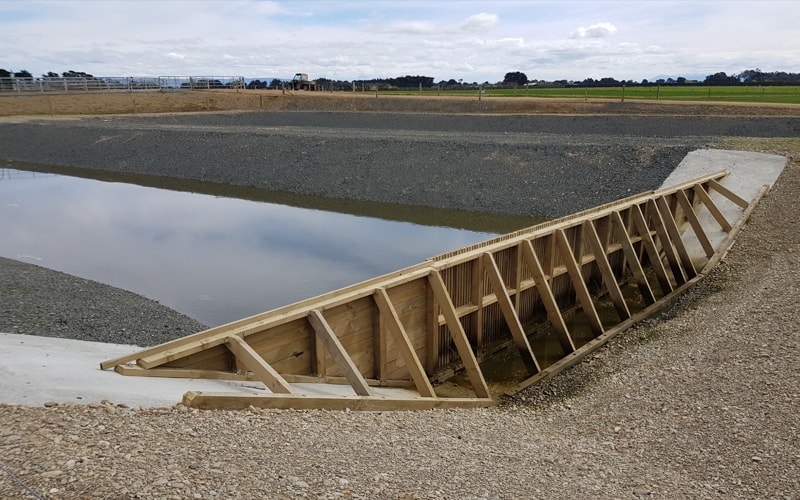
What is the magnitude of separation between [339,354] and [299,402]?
115cm

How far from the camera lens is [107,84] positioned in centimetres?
6919

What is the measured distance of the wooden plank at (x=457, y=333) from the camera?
31.8ft

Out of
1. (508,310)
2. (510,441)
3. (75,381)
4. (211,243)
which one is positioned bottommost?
(510,441)

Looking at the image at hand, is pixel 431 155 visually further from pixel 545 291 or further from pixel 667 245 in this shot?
pixel 545 291

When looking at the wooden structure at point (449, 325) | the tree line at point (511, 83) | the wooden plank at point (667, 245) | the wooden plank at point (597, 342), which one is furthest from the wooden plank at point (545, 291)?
the tree line at point (511, 83)

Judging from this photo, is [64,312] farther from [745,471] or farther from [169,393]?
[745,471]

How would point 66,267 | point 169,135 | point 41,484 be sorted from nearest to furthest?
point 41,484 → point 66,267 → point 169,135

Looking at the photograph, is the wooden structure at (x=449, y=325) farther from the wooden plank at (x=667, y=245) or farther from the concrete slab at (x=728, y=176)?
the concrete slab at (x=728, y=176)

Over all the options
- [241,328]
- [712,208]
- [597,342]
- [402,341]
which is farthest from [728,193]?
[241,328]

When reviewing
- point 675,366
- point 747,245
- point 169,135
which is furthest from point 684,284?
point 169,135

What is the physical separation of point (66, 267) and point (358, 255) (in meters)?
9.17

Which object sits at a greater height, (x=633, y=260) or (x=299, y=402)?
(x=633, y=260)

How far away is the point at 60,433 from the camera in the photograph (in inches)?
193

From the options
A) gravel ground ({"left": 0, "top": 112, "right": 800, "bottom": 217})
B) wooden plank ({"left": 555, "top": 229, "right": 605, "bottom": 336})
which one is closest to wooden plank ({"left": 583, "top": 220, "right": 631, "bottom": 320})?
wooden plank ({"left": 555, "top": 229, "right": 605, "bottom": 336})
